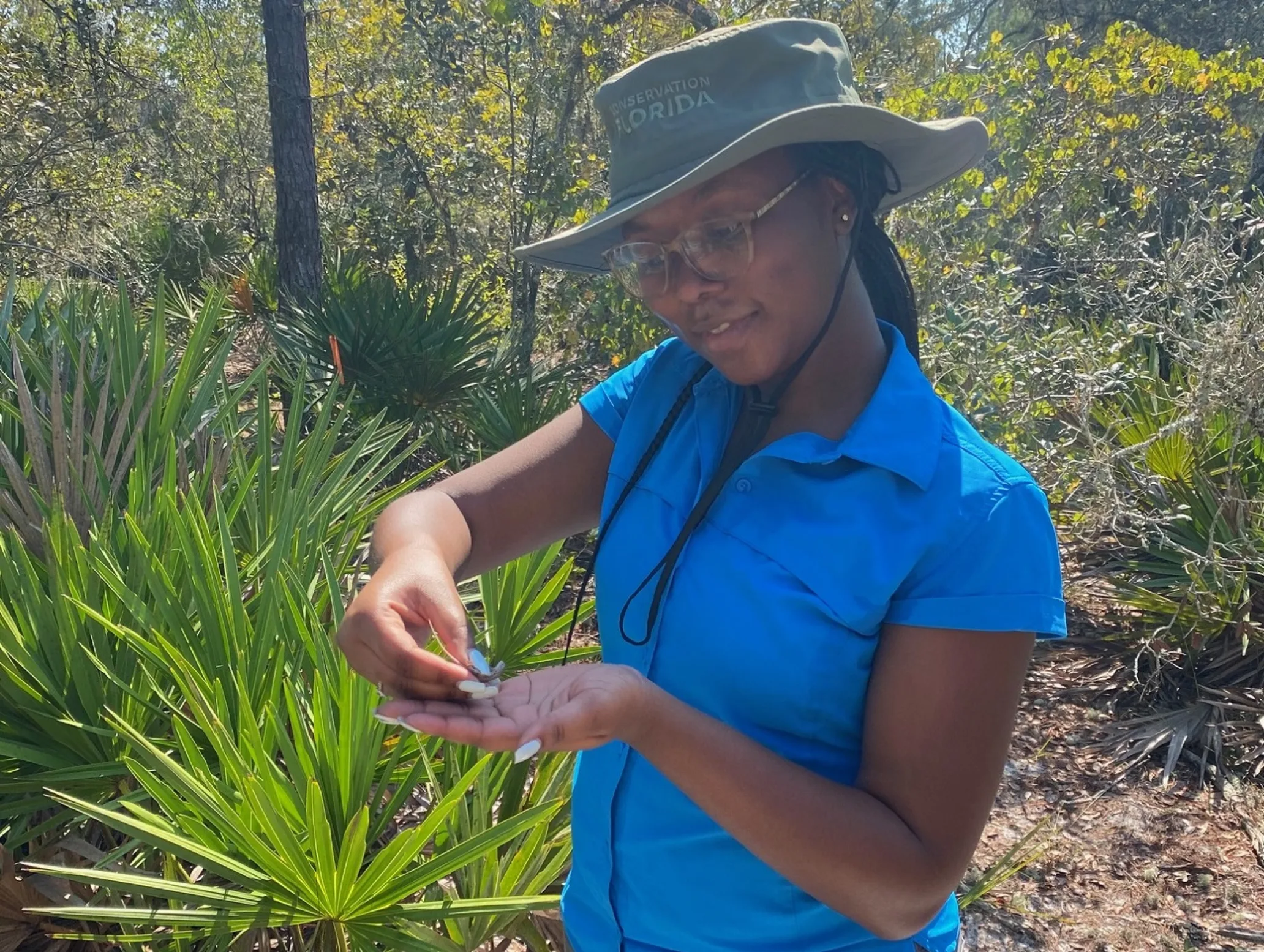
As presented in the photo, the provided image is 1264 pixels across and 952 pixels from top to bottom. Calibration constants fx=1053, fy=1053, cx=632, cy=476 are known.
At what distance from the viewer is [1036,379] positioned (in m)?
5.40

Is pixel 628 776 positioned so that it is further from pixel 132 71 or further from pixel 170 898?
pixel 132 71

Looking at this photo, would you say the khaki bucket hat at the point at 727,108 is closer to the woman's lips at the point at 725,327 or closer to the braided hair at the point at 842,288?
the braided hair at the point at 842,288

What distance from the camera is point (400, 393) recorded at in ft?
20.9

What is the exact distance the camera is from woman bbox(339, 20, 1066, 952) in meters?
1.08

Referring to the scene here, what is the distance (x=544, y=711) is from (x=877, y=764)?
36 cm

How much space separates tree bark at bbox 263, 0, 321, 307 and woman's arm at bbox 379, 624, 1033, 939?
284 inches

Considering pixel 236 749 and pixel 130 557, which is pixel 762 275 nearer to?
pixel 236 749

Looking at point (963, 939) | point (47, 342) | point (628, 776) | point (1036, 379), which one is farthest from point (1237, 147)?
point (628, 776)

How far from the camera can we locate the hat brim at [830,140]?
1.26 metres

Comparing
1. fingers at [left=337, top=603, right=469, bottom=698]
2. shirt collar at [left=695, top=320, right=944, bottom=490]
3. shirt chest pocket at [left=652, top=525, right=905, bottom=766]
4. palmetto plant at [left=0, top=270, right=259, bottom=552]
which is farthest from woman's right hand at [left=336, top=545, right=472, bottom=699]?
palmetto plant at [left=0, top=270, right=259, bottom=552]

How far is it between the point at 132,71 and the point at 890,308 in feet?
40.7

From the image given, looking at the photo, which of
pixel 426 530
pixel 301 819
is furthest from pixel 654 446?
pixel 301 819

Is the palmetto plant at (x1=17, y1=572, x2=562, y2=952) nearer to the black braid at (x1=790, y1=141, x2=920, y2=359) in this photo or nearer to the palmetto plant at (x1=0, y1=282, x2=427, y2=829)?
the palmetto plant at (x1=0, y1=282, x2=427, y2=829)

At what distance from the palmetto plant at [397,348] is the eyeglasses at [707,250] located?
4994 mm
